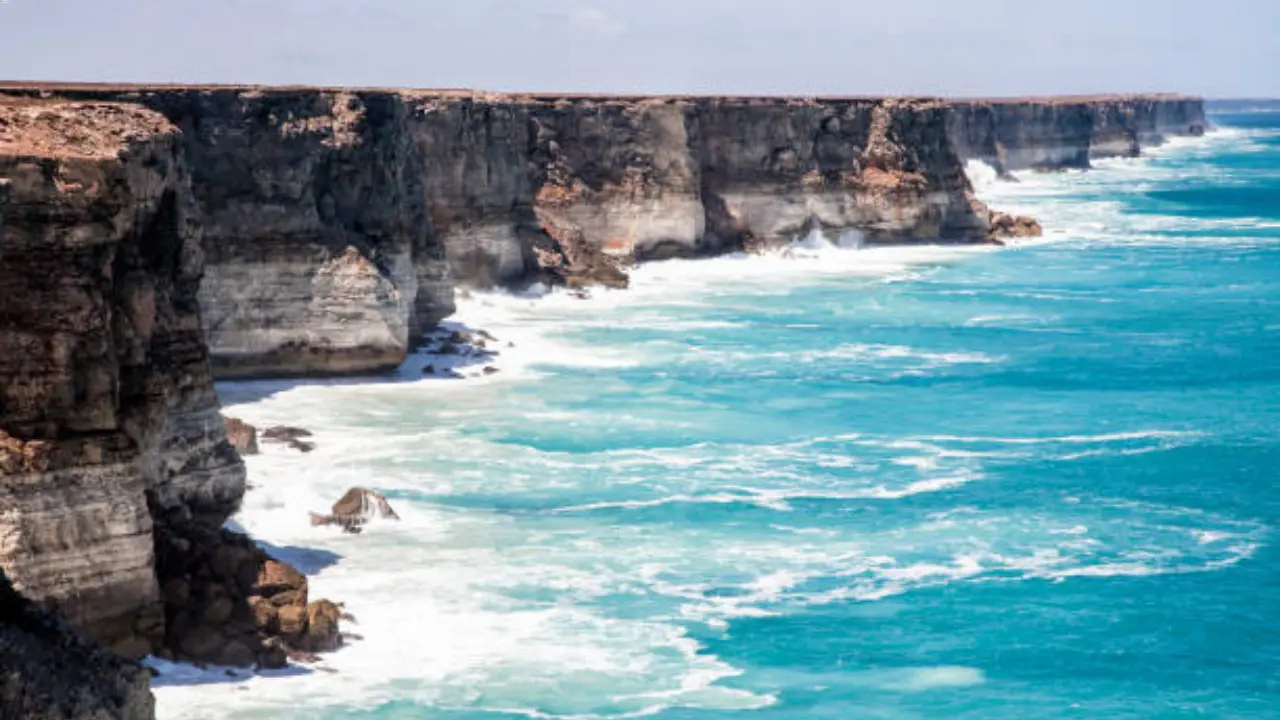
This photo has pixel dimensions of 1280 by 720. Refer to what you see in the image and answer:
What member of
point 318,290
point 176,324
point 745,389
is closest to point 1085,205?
point 745,389

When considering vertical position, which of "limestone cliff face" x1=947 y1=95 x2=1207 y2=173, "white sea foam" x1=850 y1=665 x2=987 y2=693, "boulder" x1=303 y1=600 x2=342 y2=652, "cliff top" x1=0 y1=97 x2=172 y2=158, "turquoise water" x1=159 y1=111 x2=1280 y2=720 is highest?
"cliff top" x1=0 y1=97 x2=172 y2=158

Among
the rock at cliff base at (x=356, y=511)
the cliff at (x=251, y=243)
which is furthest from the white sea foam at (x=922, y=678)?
the rock at cliff base at (x=356, y=511)

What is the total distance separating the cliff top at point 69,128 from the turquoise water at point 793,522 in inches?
276

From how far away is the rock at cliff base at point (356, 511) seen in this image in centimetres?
3484

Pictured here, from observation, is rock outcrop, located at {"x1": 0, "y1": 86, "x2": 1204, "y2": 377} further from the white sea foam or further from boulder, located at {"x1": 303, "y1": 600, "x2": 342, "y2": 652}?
the white sea foam

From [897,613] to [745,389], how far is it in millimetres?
21592

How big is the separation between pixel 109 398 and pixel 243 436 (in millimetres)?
15164

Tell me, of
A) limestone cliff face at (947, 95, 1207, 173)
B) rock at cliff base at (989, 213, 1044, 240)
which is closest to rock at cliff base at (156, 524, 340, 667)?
rock at cliff base at (989, 213, 1044, 240)

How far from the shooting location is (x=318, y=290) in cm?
4806

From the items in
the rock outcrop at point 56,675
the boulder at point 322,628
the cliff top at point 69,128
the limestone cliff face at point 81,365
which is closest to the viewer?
the rock outcrop at point 56,675

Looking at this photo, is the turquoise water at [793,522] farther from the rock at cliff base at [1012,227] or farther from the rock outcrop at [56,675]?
the rock at cliff base at [1012,227]

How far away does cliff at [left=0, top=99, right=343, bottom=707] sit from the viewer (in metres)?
23.6

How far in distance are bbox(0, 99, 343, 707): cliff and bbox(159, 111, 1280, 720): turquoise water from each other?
1.27 meters

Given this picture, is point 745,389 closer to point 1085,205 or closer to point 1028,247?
point 1028,247
